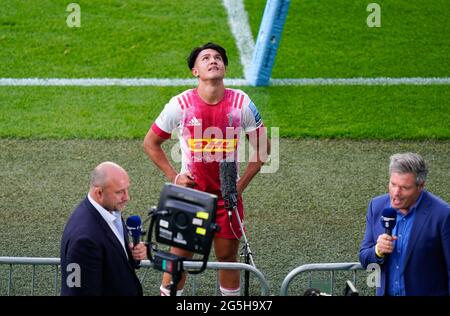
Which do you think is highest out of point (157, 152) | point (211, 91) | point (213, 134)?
point (211, 91)

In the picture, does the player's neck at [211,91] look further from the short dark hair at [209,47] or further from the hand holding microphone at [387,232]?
the hand holding microphone at [387,232]

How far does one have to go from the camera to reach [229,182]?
7086mm

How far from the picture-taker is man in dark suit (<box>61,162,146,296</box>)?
5.59 m

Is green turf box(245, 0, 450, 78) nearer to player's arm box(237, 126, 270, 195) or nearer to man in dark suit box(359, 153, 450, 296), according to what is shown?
player's arm box(237, 126, 270, 195)

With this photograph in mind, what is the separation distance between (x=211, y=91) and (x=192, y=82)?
4976mm

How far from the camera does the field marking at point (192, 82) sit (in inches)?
478

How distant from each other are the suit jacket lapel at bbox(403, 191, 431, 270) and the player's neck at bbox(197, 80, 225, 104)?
193 cm

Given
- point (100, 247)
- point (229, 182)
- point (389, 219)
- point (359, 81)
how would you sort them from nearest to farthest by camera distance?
point (100, 247) < point (389, 219) < point (229, 182) < point (359, 81)

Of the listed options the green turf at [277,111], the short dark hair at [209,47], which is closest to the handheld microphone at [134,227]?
the short dark hair at [209,47]

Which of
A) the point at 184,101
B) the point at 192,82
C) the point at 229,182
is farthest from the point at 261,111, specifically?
the point at 229,182

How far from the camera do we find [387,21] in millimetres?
14000

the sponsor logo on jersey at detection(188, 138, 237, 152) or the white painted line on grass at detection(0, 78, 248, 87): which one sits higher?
the white painted line on grass at detection(0, 78, 248, 87)

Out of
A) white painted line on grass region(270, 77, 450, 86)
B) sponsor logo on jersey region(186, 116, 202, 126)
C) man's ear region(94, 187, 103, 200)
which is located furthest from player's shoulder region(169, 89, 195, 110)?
white painted line on grass region(270, 77, 450, 86)

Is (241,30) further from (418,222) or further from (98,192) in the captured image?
(98,192)
